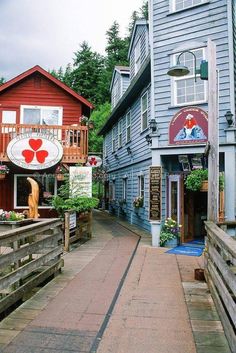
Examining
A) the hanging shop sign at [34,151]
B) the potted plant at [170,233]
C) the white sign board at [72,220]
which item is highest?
the hanging shop sign at [34,151]

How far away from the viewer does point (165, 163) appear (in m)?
10.8

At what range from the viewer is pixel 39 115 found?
1433 cm

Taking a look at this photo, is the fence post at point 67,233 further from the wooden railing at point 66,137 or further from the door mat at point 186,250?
the wooden railing at point 66,137

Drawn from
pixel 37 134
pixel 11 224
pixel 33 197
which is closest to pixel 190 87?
pixel 37 134

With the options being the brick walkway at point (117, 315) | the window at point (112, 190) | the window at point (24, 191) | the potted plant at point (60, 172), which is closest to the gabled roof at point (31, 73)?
the window at point (24, 191)

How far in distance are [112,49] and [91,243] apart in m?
45.5

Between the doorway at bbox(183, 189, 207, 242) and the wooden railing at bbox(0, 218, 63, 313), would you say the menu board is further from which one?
the wooden railing at bbox(0, 218, 63, 313)

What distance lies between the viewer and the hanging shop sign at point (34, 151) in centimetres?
1150

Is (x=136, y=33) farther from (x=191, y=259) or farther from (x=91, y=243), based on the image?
(x=191, y=259)

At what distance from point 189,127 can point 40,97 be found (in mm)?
7025

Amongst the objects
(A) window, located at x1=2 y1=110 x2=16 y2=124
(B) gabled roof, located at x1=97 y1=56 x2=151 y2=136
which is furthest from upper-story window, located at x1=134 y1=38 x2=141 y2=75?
(A) window, located at x1=2 y1=110 x2=16 y2=124

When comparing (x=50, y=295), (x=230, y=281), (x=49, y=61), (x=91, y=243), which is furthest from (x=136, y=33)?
(x=49, y=61)

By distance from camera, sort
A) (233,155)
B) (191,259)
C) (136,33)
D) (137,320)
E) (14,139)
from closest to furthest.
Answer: (137,320) → (191,259) → (233,155) → (14,139) → (136,33)

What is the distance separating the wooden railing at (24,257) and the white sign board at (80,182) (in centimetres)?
418
